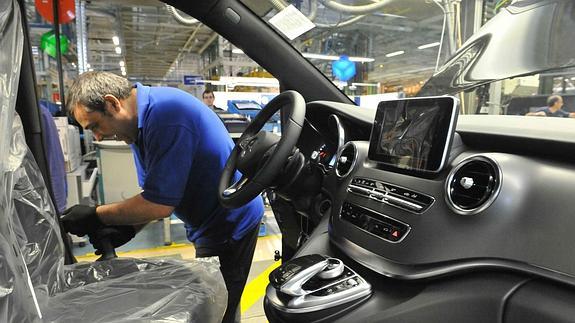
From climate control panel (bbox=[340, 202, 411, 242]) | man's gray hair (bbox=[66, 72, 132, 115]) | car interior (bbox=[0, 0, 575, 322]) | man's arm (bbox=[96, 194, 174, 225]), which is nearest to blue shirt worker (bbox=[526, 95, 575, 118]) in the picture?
car interior (bbox=[0, 0, 575, 322])

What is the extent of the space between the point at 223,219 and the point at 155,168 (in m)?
0.43

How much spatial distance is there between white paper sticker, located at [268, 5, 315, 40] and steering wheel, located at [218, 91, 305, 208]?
1.13ft

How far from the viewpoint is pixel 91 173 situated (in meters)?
4.77

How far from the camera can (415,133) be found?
2.94ft

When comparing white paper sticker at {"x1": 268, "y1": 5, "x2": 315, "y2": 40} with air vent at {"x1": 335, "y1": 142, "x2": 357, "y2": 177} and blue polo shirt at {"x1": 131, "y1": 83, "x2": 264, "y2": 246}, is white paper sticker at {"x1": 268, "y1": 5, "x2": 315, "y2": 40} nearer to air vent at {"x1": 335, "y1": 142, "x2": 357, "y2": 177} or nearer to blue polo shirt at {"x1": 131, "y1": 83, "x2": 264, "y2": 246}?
blue polo shirt at {"x1": 131, "y1": 83, "x2": 264, "y2": 246}

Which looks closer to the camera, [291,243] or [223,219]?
[291,243]

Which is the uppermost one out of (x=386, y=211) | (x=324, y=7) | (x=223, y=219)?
(x=324, y=7)

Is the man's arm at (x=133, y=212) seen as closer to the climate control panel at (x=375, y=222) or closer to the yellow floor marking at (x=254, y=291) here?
the climate control panel at (x=375, y=222)

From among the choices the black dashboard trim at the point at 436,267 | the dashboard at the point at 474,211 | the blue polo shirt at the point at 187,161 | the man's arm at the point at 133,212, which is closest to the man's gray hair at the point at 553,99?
the dashboard at the point at 474,211

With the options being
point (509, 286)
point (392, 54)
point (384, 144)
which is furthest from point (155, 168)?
point (392, 54)

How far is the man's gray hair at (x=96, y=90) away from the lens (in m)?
1.51

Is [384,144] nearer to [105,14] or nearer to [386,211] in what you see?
[386,211]

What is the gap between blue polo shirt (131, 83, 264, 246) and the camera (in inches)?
57.0

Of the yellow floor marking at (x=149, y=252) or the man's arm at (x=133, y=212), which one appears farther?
the yellow floor marking at (x=149, y=252)
